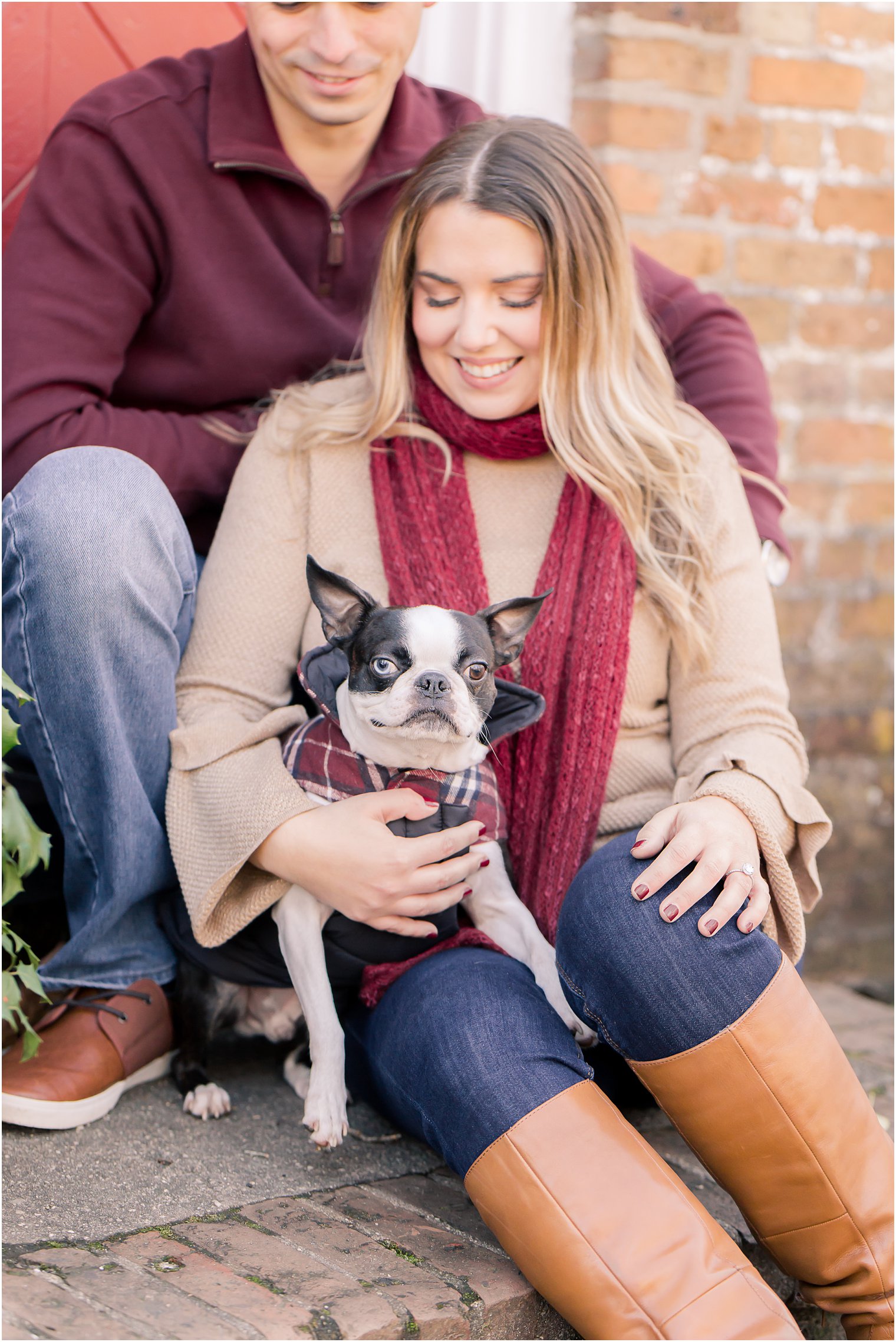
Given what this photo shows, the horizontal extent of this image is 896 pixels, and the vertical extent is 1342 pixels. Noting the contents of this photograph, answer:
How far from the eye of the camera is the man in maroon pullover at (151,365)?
1927 millimetres

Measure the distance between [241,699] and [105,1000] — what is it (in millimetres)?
574

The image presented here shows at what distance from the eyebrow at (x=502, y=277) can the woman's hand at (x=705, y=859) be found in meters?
0.96

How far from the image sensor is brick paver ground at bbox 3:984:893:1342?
1439mm

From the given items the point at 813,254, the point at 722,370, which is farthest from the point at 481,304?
the point at 813,254

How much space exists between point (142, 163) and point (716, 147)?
159cm

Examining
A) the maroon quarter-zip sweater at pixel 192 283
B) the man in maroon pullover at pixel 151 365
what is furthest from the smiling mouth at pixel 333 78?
the maroon quarter-zip sweater at pixel 192 283

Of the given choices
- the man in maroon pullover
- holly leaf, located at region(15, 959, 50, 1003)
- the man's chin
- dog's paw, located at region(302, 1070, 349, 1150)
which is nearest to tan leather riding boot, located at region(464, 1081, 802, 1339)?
dog's paw, located at region(302, 1070, 349, 1150)

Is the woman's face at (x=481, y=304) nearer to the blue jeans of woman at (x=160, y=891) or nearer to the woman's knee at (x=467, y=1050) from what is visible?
the blue jeans of woman at (x=160, y=891)

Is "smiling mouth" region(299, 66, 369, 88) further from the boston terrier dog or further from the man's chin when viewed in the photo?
the boston terrier dog

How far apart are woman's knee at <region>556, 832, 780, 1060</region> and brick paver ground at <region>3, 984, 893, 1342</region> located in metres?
0.39

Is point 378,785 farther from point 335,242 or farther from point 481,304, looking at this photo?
point 335,242

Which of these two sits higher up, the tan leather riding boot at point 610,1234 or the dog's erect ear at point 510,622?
the dog's erect ear at point 510,622

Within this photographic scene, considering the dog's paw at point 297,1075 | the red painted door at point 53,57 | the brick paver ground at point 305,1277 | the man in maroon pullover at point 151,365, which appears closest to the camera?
the brick paver ground at point 305,1277

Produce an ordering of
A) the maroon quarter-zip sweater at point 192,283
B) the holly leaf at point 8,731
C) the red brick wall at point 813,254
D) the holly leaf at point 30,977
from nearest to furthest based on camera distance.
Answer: the holly leaf at point 8,731 < the holly leaf at point 30,977 < the maroon quarter-zip sweater at point 192,283 < the red brick wall at point 813,254
